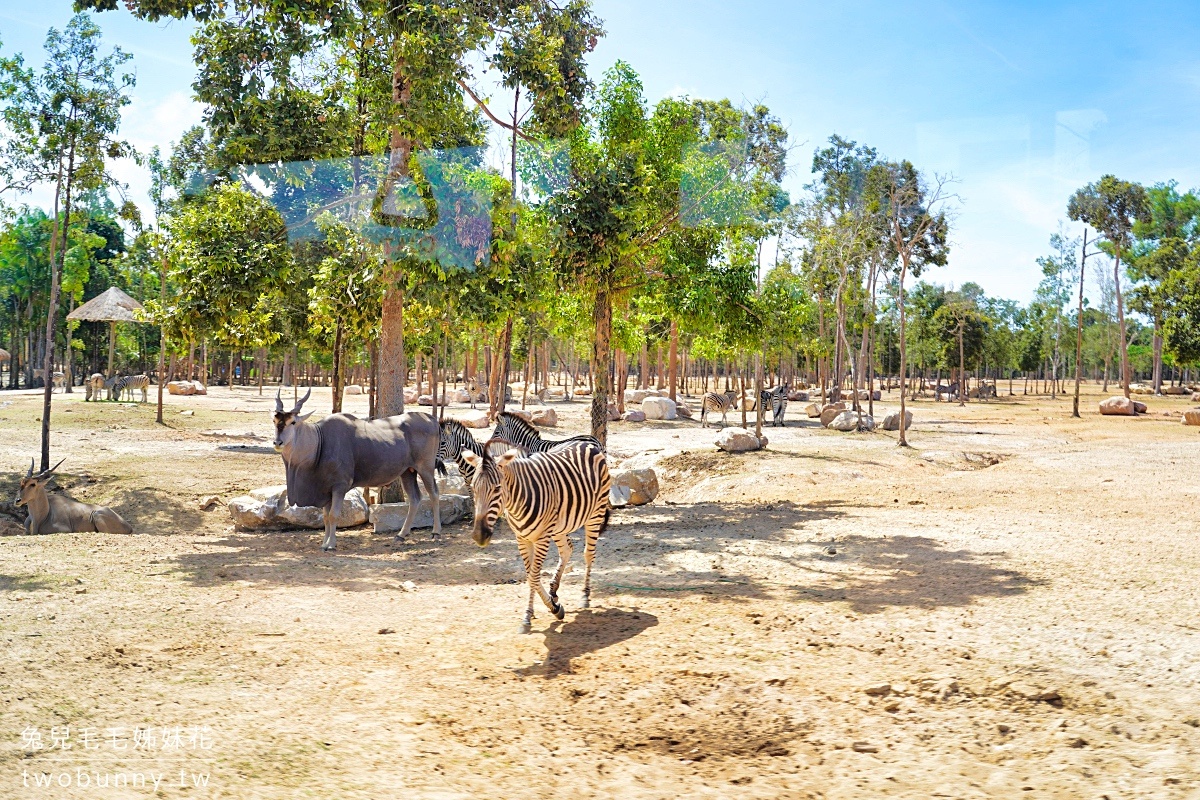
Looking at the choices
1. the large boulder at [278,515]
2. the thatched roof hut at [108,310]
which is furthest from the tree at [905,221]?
the thatched roof hut at [108,310]

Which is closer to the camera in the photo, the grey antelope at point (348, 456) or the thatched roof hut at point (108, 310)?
the grey antelope at point (348, 456)

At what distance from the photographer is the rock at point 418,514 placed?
1430cm

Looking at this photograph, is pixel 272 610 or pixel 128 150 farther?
pixel 128 150

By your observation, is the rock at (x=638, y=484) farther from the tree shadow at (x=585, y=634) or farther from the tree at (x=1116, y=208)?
the tree at (x=1116, y=208)

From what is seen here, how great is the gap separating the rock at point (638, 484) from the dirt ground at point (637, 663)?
9.78 feet

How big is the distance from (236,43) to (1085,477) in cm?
1731

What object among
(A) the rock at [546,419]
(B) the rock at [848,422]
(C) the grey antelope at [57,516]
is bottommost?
(C) the grey antelope at [57,516]

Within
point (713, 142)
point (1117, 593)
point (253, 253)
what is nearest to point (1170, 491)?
point (1117, 593)

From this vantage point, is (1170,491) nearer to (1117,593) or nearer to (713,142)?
(1117,593)

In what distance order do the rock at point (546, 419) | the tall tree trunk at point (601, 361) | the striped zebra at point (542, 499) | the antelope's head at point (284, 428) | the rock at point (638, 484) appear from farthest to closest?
1. the rock at point (546, 419)
2. the rock at point (638, 484)
3. the tall tree trunk at point (601, 361)
4. the antelope's head at point (284, 428)
5. the striped zebra at point (542, 499)

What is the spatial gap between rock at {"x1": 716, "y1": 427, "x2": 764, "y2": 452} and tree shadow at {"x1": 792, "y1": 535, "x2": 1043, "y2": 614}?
470 inches

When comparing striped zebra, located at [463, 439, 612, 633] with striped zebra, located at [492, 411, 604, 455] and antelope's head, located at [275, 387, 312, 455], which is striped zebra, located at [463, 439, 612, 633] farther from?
antelope's head, located at [275, 387, 312, 455]

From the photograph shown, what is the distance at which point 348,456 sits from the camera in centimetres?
1358

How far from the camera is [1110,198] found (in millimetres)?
47875
